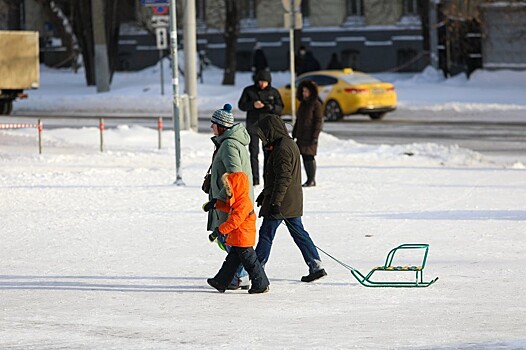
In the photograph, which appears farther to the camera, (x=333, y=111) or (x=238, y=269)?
(x=333, y=111)

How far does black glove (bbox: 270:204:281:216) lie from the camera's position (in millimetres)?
11281

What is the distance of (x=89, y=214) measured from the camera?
1633 cm

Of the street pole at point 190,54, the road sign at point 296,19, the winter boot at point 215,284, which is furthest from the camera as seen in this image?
the street pole at point 190,54

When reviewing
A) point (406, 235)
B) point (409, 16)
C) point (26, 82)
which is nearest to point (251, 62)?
point (409, 16)

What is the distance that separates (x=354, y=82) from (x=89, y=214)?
18.6 meters

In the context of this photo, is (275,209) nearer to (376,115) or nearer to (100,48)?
(376,115)

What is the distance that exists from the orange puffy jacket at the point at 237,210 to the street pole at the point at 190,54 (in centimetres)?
1676

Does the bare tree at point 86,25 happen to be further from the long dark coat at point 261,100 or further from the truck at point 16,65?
the long dark coat at point 261,100

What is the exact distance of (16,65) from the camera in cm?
3734

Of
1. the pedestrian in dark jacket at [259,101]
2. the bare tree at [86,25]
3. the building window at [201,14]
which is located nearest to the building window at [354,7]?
the building window at [201,14]

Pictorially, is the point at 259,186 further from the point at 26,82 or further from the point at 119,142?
the point at 26,82

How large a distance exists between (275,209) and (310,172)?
25.2ft

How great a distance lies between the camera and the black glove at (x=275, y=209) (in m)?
11.3

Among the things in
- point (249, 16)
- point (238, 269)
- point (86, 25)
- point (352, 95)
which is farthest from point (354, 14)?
point (238, 269)
